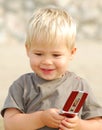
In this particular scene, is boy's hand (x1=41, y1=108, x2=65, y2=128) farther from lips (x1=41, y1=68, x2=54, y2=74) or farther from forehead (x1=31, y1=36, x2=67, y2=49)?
forehead (x1=31, y1=36, x2=67, y2=49)

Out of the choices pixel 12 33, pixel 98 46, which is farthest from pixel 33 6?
pixel 98 46

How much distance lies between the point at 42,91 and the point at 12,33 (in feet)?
34.1

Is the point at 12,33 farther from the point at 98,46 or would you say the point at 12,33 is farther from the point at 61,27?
the point at 61,27

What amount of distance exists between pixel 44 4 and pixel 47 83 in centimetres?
1080

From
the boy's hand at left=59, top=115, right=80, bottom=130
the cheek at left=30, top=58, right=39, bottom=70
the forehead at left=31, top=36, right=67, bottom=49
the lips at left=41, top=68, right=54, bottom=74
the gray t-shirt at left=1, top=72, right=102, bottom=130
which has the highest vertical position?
the forehead at left=31, top=36, right=67, bottom=49

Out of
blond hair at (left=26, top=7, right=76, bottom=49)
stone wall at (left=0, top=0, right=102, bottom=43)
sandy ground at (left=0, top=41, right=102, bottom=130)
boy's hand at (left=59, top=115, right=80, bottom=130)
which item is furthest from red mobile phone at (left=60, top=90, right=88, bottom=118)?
stone wall at (left=0, top=0, right=102, bottom=43)

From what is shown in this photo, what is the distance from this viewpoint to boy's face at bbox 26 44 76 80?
146 inches

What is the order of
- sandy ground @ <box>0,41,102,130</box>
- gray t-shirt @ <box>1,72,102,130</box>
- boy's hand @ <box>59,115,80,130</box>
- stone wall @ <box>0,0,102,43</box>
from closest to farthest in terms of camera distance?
boy's hand @ <box>59,115,80,130</box> → gray t-shirt @ <box>1,72,102,130</box> → sandy ground @ <box>0,41,102,130</box> → stone wall @ <box>0,0,102,43</box>

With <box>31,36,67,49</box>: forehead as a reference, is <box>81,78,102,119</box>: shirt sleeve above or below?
below

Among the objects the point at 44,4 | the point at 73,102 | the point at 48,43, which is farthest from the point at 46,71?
the point at 44,4

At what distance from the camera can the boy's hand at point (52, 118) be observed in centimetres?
352

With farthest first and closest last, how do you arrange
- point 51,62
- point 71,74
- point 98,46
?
point 98,46 → point 71,74 → point 51,62

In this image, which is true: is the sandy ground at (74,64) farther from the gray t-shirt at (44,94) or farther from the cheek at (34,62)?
the cheek at (34,62)

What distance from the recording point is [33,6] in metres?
14.5
